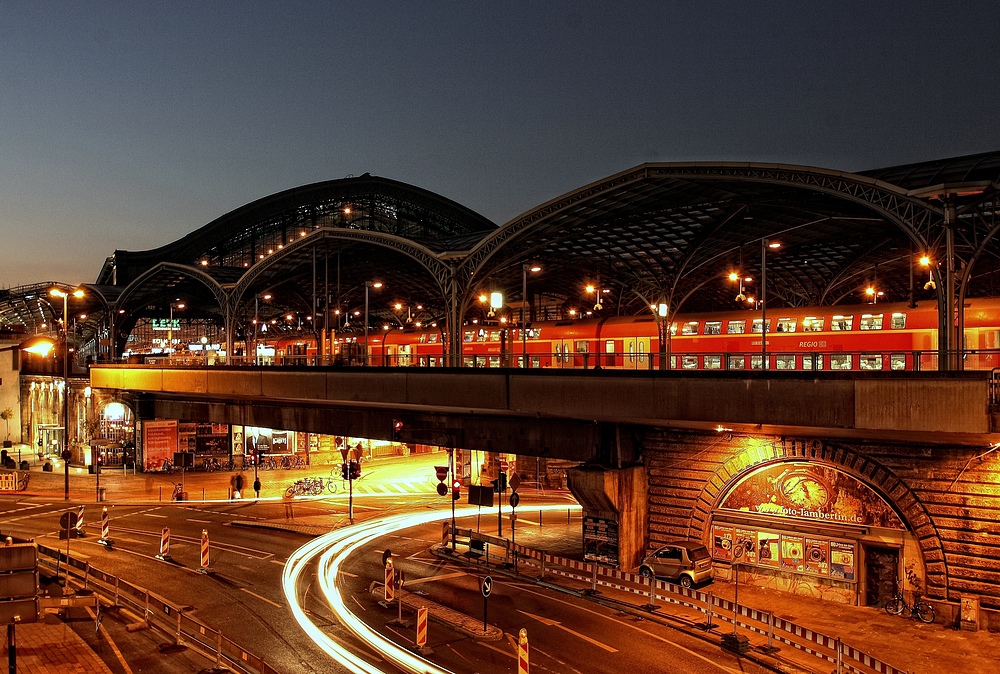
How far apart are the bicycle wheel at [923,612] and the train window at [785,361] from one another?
766 cm

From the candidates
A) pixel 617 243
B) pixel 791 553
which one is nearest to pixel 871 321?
pixel 791 553

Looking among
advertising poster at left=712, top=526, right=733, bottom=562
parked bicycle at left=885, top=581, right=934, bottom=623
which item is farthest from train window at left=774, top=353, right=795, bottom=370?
parked bicycle at left=885, top=581, right=934, bottom=623

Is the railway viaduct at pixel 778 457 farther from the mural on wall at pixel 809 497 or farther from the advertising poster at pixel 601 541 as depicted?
the advertising poster at pixel 601 541

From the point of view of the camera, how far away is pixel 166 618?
20.0m

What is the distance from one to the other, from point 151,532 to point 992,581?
33318mm

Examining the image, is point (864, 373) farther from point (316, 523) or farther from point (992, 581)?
point (316, 523)

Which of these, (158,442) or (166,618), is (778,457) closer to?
(166,618)

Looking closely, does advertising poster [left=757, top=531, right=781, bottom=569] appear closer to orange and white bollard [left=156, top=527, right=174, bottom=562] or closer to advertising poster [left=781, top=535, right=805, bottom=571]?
advertising poster [left=781, top=535, right=805, bottom=571]

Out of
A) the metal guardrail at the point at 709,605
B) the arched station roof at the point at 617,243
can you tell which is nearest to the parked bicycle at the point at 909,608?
the metal guardrail at the point at 709,605

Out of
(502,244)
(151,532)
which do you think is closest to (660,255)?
(502,244)

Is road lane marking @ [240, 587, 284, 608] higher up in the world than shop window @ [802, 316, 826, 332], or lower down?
lower down

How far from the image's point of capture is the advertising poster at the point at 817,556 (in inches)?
961

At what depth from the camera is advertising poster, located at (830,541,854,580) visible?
23.9 meters

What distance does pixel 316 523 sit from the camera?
38.0 metres
